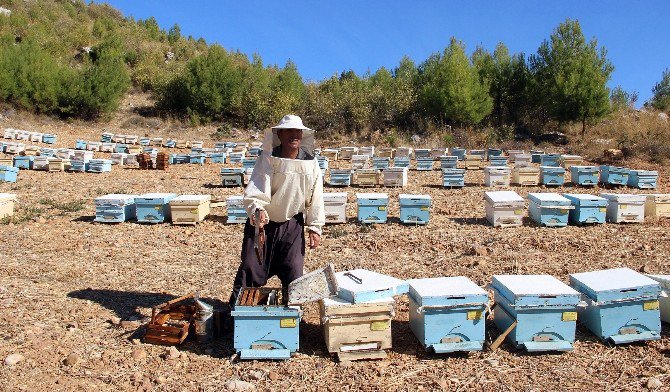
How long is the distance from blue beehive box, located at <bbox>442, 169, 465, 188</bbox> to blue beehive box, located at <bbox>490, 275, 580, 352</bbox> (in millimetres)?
8908

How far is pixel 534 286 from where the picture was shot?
4336 millimetres

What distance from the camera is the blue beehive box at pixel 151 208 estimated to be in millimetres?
→ 9438

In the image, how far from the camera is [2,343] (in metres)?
4.43

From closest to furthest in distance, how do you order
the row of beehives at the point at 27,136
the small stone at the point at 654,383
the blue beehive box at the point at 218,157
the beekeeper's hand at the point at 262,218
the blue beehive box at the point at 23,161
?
the small stone at the point at 654,383 → the beekeeper's hand at the point at 262,218 → the blue beehive box at the point at 23,161 → the blue beehive box at the point at 218,157 → the row of beehives at the point at 27,136

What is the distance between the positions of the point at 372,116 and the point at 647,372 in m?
26.7

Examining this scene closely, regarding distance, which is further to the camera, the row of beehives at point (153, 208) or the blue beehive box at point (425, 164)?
the blue beehive box at point (425, 164)

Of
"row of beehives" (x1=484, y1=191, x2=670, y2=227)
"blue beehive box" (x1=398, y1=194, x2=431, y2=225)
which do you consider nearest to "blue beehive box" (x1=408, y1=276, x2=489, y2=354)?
"blue beehive box" (x1=398, y1=194, x2=431, y2=225)

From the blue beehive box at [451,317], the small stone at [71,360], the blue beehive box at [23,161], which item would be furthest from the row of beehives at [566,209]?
the blue beehive box at [23,161]

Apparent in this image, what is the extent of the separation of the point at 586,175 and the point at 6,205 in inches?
495

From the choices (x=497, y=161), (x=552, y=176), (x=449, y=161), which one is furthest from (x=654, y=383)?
(x=497, y=161)

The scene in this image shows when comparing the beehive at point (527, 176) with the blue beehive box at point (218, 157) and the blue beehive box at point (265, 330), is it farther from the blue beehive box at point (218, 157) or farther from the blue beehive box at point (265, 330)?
the blue beehive box at point (265, 330)

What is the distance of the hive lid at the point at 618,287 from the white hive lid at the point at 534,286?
197 mm

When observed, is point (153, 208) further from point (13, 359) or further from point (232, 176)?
point (13, 359)

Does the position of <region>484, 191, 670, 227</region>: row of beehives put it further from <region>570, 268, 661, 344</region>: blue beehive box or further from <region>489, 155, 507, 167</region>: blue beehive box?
<region>489, 155, 507, 167</region>: blue beehive box
